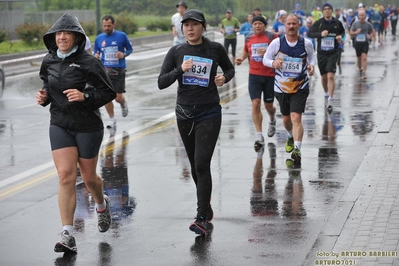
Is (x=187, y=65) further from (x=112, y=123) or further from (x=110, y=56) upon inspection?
(x=110, y=56)

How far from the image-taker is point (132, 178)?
10703 millimetres

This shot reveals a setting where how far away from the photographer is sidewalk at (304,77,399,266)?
693cm

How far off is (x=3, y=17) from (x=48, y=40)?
32.6 m

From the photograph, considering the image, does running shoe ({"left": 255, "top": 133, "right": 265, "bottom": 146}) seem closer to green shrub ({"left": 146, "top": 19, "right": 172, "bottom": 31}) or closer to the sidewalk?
the sidewalk

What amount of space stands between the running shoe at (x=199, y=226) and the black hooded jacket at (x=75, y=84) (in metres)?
1.17

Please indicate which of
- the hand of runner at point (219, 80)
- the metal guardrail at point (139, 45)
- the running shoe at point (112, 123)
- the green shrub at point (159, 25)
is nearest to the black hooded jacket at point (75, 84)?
the hand of runner at point (219, 80)

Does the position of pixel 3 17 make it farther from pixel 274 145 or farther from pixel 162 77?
pixel 162 77

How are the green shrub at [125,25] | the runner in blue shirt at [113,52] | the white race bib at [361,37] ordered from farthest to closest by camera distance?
the green shrub at [125,25] < the white race bib at [361,37] < the runner in blue shirt at [113,52]

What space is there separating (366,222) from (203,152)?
1.53m

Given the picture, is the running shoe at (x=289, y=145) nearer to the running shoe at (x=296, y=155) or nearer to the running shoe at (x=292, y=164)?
the running shoe at (x=292, y=164)

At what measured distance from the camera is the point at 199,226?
7883mm

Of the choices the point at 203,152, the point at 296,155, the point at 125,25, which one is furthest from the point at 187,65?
the point at 125,25

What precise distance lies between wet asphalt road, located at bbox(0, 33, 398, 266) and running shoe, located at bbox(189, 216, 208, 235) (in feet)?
0.24

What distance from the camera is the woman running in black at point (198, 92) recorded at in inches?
319
